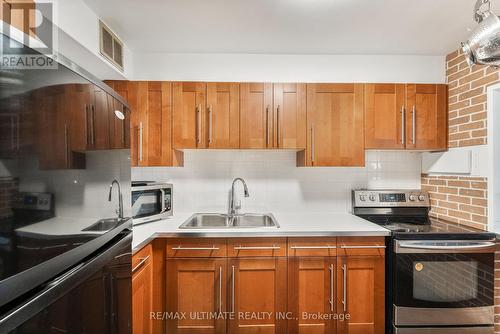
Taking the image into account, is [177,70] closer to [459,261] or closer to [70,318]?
[70,318]

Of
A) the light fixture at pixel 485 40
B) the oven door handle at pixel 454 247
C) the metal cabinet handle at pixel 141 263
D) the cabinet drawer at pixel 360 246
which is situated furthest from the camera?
the cabinet drawer at pixel 360 246

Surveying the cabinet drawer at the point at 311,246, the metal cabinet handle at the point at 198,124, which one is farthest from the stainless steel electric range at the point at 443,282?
the metal cabinet handle at the point at 198,124

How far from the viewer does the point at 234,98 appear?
2291mm

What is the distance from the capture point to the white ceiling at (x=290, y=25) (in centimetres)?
171

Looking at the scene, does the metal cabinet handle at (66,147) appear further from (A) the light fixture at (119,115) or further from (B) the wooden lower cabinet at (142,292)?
(B) the wooden lower cabinet at (142,292)

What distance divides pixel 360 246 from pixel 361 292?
34cm

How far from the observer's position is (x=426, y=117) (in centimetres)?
234

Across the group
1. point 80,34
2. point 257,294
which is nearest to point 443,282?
point 257,294

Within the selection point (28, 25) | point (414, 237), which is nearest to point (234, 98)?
point (28, 25)

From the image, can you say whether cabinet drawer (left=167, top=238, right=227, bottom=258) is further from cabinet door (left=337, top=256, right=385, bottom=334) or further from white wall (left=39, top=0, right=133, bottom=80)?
white wall (left=39, top=0, right=133, bottom=80)

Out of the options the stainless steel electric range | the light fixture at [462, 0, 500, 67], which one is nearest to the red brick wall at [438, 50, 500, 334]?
the stainless steel electric range

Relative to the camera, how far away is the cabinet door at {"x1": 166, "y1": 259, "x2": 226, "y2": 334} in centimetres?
198

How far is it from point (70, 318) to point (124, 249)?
327 mm

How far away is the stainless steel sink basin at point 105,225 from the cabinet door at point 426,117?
2.30 metres
